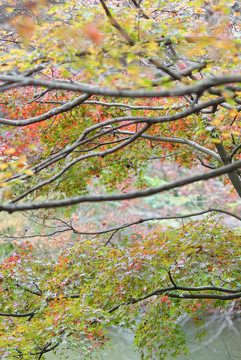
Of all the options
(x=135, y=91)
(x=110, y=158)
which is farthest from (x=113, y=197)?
(x=110, y=158)

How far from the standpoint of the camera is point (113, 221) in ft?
44.3

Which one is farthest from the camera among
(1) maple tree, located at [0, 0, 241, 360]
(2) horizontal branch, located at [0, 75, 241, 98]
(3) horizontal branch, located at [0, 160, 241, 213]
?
(1) maple tree, located at [0, 0, 241, 360]

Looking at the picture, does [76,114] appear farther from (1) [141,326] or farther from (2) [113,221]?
(2) [113,221]

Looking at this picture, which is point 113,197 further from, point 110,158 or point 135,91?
point 110,158

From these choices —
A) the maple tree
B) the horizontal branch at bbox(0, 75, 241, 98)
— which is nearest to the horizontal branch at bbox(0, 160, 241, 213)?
the maple tree

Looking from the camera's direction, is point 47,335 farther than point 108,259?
No

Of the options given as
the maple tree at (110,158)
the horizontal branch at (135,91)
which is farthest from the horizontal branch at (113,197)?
the horizontal branch at (135,91)

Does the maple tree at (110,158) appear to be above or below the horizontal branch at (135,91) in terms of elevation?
above

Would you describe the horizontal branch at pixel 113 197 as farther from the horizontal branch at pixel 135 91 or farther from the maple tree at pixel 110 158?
the horizontal branch at pixel 135 91

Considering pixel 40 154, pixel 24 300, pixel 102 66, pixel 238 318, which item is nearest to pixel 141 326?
pixel 24 300

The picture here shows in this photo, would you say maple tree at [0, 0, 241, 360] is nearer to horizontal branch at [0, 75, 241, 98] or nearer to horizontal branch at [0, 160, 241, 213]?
horizontal branch at [0, 160, 241, 213]

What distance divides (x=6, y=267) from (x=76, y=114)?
2061 millimetres

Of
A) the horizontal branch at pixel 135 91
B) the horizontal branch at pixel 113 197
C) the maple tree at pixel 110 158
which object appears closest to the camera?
the horizontal branch at pixel 135 91

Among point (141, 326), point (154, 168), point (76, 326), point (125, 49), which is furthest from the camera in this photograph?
point (154, 168)
